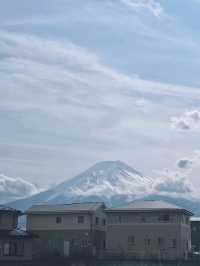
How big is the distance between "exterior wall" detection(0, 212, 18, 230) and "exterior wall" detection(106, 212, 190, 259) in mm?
12705

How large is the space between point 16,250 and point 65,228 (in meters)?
14.6

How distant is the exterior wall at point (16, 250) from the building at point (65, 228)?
11.0 m

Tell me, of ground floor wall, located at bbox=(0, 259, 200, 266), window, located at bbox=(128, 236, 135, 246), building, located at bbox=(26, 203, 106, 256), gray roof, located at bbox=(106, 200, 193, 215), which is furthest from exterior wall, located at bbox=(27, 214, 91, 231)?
ground floor wall, located at bbox=(0, 259, 200, 266)

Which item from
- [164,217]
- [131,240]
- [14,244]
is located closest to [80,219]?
[131,240]

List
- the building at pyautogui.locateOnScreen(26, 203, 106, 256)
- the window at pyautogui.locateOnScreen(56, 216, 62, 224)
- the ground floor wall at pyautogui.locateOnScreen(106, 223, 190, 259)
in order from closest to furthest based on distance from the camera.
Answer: the ground floor wall at pyautogui.locateOnScreen(106, 223, 190, 259) → the building at pyautogui.locateOnScreen(26, 203, 106, 256) → the window at pyautogui.locateOnScreen(56, 216, 62, 224)

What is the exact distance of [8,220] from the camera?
6931 centimetres

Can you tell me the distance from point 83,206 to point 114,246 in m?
7.68

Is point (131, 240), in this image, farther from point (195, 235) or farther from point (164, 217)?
point (195, 235)

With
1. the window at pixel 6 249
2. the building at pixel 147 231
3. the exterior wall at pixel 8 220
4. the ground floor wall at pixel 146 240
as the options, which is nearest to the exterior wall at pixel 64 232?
the building at pixel 147 231

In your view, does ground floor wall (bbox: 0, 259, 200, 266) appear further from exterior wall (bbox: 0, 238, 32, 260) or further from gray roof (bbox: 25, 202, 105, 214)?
gray roof (bbox: 25, 202, 105, 214)

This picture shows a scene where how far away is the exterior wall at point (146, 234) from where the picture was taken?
2990 inches

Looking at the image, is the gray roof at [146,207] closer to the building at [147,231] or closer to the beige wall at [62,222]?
the building at [147,231]

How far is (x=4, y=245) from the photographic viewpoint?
6562cm

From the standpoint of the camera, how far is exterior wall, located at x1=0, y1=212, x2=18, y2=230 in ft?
225
